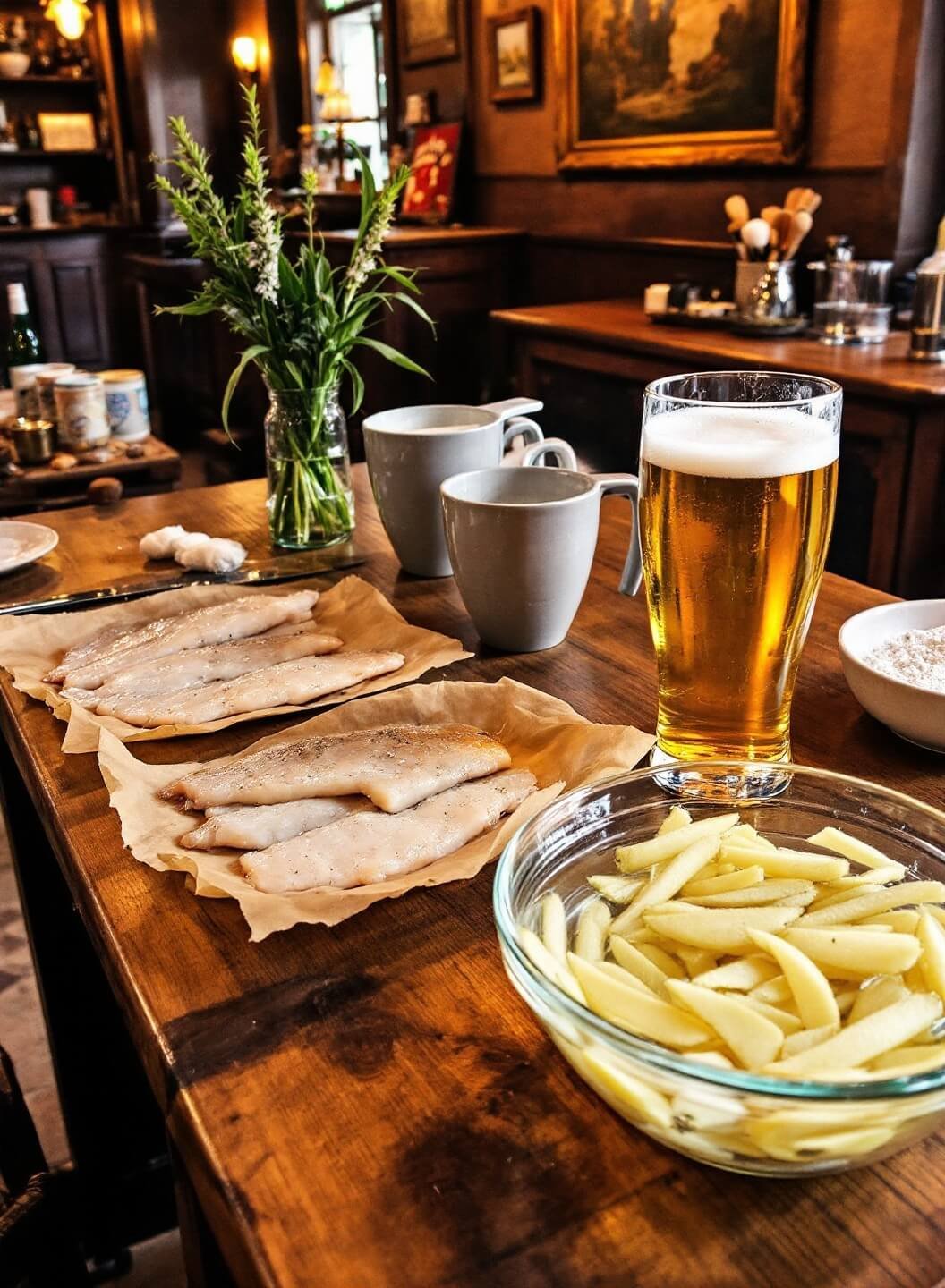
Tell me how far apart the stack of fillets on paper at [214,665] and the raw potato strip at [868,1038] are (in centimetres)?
57

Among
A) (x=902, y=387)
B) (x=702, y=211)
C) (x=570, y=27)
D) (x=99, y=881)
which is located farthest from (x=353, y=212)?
(x=99, y=881)

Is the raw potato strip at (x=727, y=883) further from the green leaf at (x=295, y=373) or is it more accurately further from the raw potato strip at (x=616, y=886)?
the green leaf at (x=295, y=373)

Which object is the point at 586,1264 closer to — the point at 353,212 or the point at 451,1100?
the point at 451,1100

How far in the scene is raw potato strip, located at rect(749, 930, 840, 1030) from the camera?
0.48 m

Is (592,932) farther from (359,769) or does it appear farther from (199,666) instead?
(199,666)

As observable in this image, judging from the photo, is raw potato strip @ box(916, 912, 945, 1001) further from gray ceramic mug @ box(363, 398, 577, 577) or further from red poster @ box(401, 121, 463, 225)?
red poster @ box(401, 121, 463, 225)

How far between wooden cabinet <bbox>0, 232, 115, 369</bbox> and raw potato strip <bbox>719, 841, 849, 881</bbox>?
7.15 meters

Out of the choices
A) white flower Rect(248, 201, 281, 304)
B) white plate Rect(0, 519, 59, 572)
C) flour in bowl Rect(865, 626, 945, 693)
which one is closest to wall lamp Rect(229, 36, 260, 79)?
white plate Rect(0, 519, 59, 572)

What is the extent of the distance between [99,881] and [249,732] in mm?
218

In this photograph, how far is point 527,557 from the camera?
100cm

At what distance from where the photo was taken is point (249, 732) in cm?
90

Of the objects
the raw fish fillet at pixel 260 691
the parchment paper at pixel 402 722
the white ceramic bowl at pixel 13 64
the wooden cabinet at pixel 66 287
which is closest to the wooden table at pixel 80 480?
the raw fish fillet at pixel 260 691

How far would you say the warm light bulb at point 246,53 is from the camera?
20.6 ft

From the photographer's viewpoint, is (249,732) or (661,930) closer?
(661,930)
